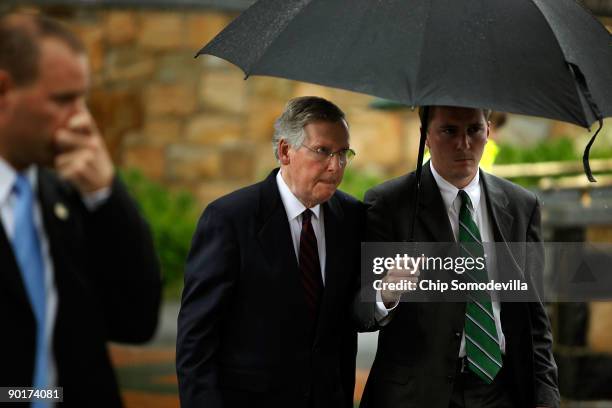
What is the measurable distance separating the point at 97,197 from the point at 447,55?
176 centimetres

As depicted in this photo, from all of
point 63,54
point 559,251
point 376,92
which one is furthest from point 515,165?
point 63,54

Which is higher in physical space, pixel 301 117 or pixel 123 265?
pixel 301 117

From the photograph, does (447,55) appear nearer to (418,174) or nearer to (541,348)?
(418,174)

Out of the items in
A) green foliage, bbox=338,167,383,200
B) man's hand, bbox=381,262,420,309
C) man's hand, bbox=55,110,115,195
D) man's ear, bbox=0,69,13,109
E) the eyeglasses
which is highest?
man's ear, bbox=0,69,13,109

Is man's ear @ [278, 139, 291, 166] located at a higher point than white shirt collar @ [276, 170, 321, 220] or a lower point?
higher

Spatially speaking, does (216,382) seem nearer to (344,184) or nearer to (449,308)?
(449,308)

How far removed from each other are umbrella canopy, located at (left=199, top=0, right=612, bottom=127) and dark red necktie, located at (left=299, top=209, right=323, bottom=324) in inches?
25.3

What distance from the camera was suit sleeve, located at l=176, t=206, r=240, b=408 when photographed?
4359 mm

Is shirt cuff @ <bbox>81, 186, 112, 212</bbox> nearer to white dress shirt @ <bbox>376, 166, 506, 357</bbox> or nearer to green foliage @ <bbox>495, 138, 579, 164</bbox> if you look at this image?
white dress shirt @ <bbox>376, 166, 506, 357</bbox>

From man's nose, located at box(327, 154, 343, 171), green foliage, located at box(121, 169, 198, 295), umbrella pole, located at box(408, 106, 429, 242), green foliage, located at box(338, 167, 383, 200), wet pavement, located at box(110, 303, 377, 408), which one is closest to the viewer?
man's nose, located at box(327, 154, 343, 171)

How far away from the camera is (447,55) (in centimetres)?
425

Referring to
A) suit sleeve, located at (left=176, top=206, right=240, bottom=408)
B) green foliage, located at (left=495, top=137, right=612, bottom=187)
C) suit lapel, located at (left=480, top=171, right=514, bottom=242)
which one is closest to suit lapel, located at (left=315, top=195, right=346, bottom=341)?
suit sleeve, located at (left=176, top=206, right=240, bottom=408)

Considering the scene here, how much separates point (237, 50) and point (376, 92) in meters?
0.82

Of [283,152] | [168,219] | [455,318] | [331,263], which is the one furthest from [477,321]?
[168,219]
